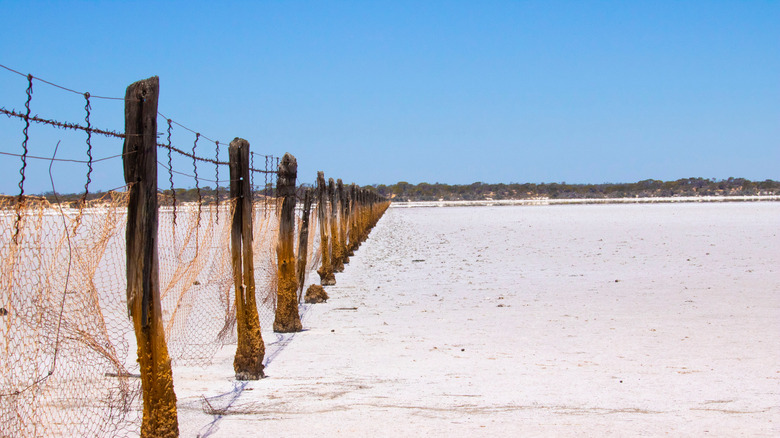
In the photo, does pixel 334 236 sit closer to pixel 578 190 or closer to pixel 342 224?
pixel 342 224

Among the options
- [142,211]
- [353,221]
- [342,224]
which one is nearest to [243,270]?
[142,211]

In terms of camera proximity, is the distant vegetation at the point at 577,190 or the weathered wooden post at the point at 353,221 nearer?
the weathered wooden post at the point at 353,221

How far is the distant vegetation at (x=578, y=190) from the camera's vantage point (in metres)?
110

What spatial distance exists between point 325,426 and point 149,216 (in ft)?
5.82

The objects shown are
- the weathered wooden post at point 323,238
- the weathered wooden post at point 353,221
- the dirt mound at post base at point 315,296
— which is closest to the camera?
the dirt mound at post base at point 315,296

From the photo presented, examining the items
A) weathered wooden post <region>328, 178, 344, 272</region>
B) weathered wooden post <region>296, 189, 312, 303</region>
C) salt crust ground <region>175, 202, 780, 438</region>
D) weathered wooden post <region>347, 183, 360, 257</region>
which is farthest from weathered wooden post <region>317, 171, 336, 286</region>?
weathered wooden post <region>347, 183, 360, 257</region>

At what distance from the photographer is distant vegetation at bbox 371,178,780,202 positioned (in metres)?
110

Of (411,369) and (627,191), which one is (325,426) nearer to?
(411,369)

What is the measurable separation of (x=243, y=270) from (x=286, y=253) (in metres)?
1.64

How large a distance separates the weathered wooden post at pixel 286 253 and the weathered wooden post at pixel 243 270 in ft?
5.12

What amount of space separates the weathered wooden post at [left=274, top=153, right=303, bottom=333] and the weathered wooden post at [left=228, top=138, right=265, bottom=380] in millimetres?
1562

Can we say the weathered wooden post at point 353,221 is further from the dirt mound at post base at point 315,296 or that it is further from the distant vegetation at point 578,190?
the distant vegetation at point 578,190

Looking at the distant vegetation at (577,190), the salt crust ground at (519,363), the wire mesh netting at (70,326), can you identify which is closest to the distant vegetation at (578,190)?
the distant vegetation at (577,190)

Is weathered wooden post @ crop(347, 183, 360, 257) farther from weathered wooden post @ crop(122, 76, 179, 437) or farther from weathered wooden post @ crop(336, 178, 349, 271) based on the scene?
weathered wooden post @ crop(122, 76, 179, 437)
